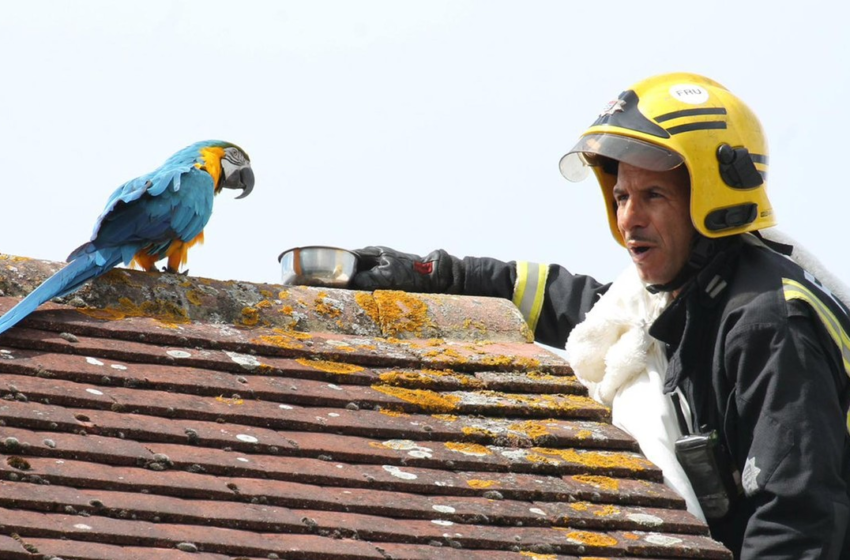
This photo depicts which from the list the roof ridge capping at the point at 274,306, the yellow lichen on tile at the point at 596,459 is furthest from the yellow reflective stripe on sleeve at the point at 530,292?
the yellow lichen on tile at the point at 596,459

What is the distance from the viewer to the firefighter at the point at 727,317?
12.4 feet

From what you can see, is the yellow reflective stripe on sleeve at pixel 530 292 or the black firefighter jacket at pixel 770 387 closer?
the black firefighter jacket at pixel 770 387

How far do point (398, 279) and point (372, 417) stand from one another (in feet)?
5.28

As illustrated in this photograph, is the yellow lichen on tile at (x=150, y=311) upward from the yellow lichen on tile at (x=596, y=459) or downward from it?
upward

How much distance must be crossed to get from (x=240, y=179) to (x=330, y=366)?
8.87 feet

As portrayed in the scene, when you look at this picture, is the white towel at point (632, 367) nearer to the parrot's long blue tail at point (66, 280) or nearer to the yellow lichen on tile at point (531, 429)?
the yellow lichen on tile at point (531, 429)

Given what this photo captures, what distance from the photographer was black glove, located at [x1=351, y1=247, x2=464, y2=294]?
514cm

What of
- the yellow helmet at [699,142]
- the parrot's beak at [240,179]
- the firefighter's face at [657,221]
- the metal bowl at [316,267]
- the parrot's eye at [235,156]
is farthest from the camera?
the parrot's beak at [240,179]

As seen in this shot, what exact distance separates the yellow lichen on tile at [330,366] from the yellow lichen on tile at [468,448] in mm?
447

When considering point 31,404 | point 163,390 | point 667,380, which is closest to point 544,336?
point 667,380

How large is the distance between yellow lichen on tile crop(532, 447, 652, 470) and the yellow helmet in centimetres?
101

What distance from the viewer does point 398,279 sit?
5172 mm

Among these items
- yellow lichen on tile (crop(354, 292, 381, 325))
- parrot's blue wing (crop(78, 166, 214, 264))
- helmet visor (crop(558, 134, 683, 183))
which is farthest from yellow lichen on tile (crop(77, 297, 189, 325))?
helmet visor (crop(558, 134, 683, 183))

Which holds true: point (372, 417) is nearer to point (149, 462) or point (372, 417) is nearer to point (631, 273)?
point (149, 462)
